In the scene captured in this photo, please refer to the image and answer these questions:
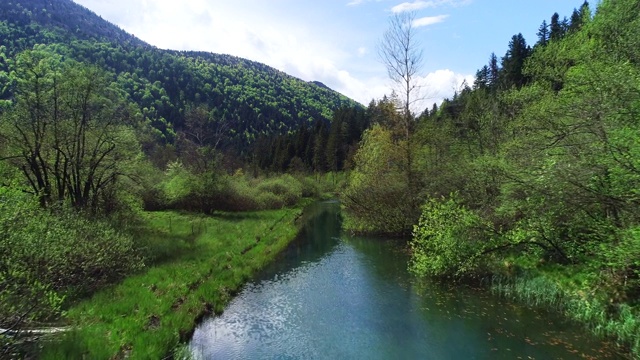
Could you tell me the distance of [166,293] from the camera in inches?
666

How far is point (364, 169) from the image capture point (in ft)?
137

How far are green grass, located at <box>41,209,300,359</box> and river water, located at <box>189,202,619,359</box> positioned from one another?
45.6 inches

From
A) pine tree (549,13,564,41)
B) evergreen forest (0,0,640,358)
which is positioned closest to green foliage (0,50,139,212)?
evergreen forest (0,0,640,358)

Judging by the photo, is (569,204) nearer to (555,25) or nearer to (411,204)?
(411,204)

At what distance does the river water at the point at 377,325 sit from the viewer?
12.9 metres

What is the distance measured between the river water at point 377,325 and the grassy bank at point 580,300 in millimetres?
562

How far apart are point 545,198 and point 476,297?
575 cm

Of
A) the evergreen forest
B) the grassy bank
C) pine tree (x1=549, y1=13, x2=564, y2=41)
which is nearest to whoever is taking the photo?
the grassy bank

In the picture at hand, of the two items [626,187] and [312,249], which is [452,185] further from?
[626,187]

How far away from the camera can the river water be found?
507 inches

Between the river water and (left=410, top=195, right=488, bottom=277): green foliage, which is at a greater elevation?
(left=410, top=195, right=488, bottom=277): green foliage

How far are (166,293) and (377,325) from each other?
31.8 feet

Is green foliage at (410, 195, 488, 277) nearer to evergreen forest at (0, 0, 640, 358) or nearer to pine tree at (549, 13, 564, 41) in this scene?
evergreen forest at (0, 0, 640, 358)

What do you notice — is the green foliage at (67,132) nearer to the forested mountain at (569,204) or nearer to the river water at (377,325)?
the river water at (377,325)
